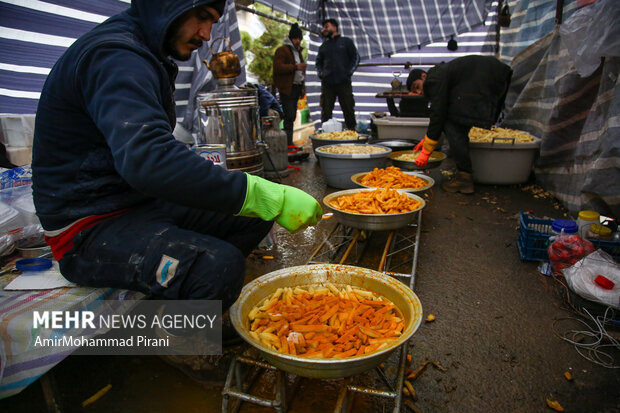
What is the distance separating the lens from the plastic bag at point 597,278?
256cm

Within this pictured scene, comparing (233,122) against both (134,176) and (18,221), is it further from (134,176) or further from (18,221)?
(134,176)

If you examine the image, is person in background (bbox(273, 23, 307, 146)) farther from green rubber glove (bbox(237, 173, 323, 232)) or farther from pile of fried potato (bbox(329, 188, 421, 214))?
green rubber glove (bbox(237, 173, 323, 232))

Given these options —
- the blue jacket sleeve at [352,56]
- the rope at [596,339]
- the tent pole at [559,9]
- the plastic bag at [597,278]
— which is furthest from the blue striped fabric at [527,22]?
the rope at [596,339]

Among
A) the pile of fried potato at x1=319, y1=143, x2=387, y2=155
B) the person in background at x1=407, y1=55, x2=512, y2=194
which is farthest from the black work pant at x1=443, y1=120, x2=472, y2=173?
the pile of fried potato at x1=319, y1=143, x2=387, y2=155

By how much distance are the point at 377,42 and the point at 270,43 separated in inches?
197

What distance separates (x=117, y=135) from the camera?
1488 millimetres

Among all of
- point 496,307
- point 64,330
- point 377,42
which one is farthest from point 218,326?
point 377,42

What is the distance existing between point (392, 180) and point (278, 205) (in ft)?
8.11

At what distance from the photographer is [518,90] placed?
21.3ft

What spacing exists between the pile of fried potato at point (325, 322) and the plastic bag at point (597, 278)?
1572mm

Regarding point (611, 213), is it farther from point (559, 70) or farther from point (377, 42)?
point (377, 42)

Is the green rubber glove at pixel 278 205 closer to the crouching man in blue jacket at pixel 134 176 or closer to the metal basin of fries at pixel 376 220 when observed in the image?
the crouching man in blue jacket at pixel 134 176

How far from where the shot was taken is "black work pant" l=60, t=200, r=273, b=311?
1.75 meters

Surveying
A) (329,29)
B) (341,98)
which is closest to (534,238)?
(341,98)
